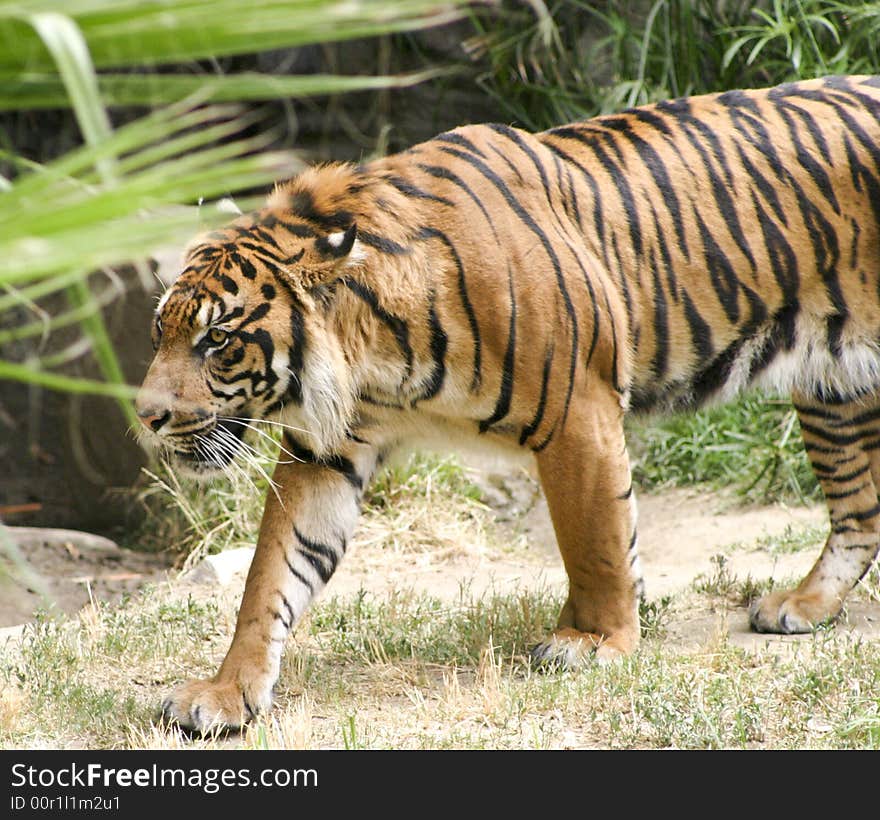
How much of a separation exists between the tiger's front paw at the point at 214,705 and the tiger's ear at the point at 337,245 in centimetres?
128

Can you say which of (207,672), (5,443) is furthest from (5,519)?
(207,672)

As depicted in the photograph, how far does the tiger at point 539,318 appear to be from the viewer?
3.64 meters

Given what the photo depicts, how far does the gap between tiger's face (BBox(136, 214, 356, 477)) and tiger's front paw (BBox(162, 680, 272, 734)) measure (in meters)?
0.63

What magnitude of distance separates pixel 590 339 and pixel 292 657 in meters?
1.43

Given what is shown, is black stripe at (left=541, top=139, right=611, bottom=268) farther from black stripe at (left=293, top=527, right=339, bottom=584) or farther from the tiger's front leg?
black stripe at (left=293, top=527, right=339, bottom=584)

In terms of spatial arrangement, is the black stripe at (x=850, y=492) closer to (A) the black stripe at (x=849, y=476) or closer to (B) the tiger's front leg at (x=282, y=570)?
(A) the black stripe at (x=849, y=476)

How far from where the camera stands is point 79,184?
1116 mm

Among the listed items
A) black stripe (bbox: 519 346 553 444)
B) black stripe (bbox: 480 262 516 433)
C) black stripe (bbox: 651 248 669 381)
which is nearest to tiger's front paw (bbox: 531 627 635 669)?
black stripe (bbox: 519 346 553 444)

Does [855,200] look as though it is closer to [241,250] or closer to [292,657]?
[241,250]

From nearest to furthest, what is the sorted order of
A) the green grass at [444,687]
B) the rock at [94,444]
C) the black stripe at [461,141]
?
the green grass at [444,687] → the black stripe at [461,141] → the rock at [94,444]

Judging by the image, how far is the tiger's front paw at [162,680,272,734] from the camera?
3574mm

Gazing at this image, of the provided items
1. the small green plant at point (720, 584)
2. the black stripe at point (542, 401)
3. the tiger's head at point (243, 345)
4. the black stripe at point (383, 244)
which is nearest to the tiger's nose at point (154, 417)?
the tiger's head at point (243, 345)

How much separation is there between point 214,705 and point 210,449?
2.41 ft

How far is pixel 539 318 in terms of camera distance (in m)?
3.78
